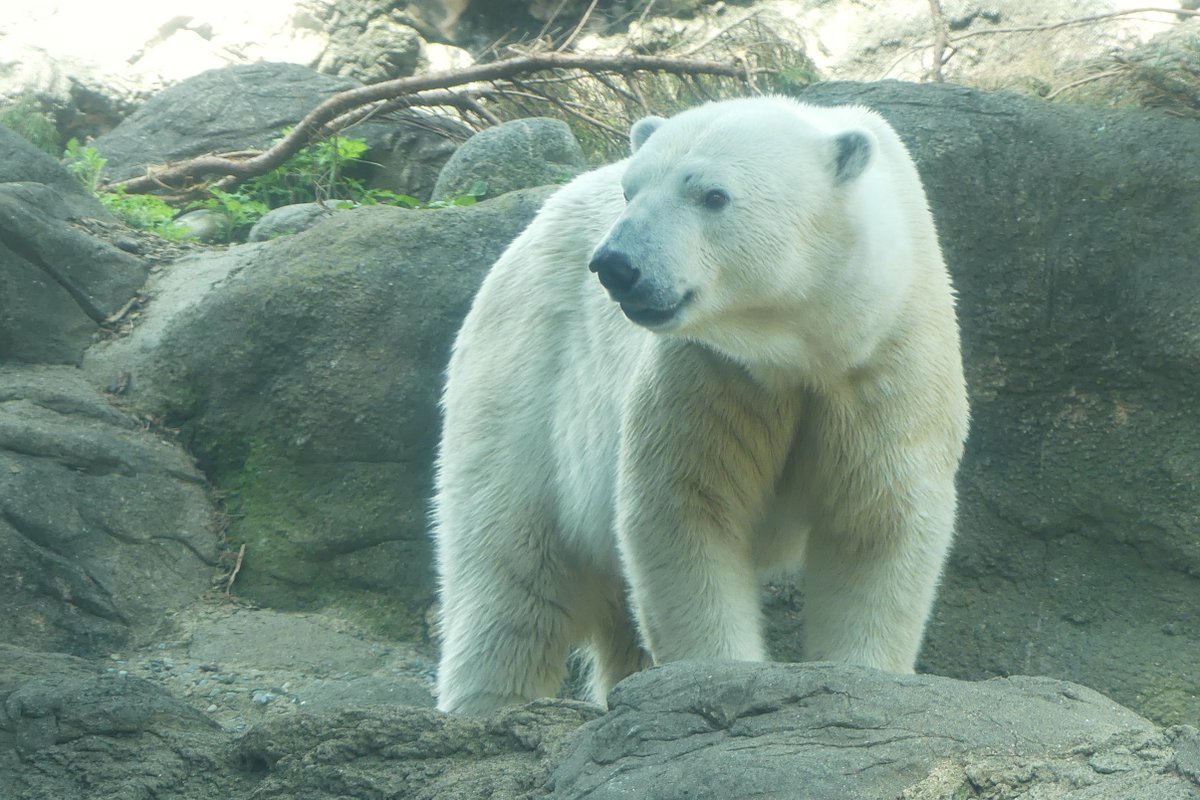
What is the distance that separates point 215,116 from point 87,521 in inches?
167

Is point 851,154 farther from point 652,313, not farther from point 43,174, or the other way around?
point 43,174

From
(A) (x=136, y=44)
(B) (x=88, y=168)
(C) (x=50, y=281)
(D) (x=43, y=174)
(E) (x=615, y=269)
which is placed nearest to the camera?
(E) (x=615, y=269)

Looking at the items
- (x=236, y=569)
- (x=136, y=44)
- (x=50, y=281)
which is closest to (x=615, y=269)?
(x=236, y=569)

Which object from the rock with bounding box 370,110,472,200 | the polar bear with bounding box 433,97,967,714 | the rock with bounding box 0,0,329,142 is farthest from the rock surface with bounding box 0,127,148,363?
the rock with bounding box 0,0,329,142

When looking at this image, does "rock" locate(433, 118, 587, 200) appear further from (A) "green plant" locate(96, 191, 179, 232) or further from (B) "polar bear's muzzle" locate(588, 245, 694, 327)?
(B) "polar bear's muzzle" locate(588, 245, 694, 327)

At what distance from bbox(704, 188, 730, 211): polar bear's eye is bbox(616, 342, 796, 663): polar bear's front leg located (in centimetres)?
41

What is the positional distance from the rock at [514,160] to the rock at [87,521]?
6.26 ft

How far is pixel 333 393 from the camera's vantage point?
5117 mm

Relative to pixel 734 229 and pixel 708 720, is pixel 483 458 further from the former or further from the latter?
pixel 708 720

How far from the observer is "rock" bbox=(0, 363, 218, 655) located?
14.2 ft

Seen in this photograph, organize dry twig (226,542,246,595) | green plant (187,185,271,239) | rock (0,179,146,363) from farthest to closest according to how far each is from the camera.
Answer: green plant (187,185,271,239) → rock (0,179,146,363) → dry twig (226,542,246,595)

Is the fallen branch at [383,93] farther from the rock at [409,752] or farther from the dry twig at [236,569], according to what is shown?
the rock at [409,752]

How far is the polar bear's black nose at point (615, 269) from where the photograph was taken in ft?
8.21

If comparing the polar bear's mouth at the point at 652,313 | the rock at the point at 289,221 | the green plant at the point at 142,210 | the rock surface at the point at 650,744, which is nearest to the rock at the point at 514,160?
the rock at the point at 289,221
